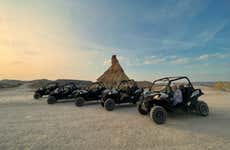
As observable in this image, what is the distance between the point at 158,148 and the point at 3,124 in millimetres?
6114

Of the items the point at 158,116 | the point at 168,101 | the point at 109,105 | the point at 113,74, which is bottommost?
the point at 158,116

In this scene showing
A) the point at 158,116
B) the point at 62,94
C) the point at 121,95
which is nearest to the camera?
the point at 158,116

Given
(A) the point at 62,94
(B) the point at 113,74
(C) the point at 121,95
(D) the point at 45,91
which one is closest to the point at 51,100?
(A) the point at 62,94

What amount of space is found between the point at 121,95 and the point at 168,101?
12.8 feet

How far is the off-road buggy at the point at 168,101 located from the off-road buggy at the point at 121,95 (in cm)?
211

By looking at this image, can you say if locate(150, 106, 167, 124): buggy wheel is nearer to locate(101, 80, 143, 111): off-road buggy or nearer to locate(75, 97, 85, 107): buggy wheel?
locate(101, 80, 143, 111): off-road buggy

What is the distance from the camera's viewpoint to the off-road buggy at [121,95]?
10115 millimetres

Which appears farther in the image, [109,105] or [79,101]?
[79,101]

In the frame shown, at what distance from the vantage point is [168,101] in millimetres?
7402

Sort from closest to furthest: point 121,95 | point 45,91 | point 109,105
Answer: point 109,105 < point 121,95 < point 45,91

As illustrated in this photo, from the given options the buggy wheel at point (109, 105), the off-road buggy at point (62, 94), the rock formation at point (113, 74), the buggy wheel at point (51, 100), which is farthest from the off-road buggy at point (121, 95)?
the rock formation at point (113, 74)

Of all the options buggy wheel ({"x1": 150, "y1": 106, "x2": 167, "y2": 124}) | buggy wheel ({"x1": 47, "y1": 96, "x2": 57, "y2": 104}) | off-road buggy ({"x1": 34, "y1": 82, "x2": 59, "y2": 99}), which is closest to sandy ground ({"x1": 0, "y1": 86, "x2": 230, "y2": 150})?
buggy wheel ({"x1": 150, "y1": 106, "x2": 167, "y2": 124})

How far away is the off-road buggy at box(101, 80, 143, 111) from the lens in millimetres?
10115

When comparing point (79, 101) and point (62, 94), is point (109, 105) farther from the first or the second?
point (62, 94)
